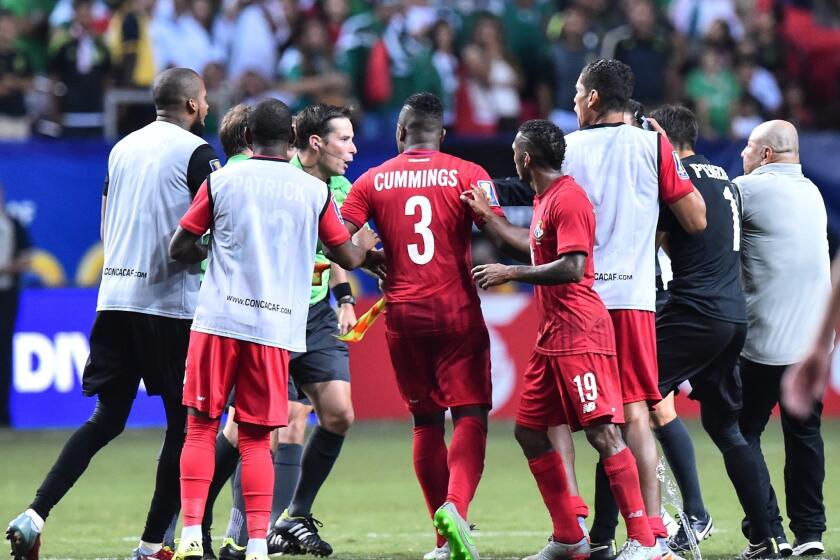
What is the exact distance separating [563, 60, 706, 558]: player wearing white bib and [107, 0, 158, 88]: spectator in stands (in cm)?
980

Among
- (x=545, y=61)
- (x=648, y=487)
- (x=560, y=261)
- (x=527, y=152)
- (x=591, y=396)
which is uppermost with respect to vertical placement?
(x=545, y=61)

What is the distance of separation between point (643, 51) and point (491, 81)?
1.81m

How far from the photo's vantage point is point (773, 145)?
754 centimetres

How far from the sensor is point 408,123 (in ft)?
23.0

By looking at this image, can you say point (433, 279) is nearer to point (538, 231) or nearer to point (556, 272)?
point (538, 231)

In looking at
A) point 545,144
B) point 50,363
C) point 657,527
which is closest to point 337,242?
point 545,144

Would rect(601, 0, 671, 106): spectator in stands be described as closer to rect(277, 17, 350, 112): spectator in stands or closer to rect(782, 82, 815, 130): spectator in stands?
rect(782, 82, 815, 130): spectator in stands

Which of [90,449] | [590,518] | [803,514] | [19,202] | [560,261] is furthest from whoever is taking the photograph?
[19,202]

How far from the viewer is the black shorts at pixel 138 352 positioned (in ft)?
22.2

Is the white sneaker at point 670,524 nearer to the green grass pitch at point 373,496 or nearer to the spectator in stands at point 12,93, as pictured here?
the green grass pitch at point 373,496

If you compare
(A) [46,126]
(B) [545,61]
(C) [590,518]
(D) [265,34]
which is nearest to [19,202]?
(A) [46,126]

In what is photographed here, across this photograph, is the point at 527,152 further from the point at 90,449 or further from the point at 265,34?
the point at 265,34

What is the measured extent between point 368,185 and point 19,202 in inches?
346

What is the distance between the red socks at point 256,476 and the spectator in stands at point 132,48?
32.6 feet
